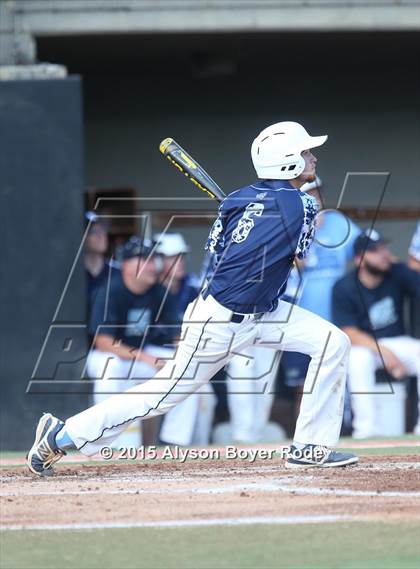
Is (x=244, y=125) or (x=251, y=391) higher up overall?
(x=244, y=125)

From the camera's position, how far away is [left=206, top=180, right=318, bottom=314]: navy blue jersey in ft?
19.8

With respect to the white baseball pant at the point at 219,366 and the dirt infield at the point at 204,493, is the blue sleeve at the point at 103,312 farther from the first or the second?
the white baseball pant at the point at 219,366

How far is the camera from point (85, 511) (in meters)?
5.20

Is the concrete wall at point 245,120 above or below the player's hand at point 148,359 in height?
above

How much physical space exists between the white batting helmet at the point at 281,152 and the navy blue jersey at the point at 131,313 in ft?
12.2

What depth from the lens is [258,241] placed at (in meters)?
6.08

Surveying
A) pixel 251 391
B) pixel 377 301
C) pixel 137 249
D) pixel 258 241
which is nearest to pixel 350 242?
pixel 377 301

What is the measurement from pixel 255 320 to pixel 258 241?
1.34 ft

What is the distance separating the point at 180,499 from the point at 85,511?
0.50 metres

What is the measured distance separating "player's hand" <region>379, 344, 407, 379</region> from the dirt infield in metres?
2.97

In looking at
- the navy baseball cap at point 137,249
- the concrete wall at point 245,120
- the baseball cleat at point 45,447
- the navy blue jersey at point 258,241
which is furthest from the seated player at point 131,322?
the navy blue jersey at point 258,241

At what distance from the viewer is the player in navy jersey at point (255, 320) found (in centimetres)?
607

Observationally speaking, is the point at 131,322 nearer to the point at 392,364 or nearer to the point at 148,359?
the point at 148,359

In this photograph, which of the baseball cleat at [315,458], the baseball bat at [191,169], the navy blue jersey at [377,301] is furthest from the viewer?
the navy blue jersey at [377,301]
